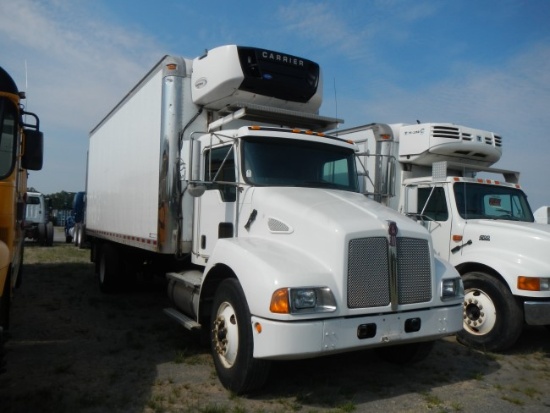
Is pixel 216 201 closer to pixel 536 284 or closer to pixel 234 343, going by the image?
pixel 234 343

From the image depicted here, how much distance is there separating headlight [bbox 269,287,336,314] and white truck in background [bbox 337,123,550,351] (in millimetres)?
2558

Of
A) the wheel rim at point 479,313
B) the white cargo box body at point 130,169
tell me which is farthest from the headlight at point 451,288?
the white cargo box body at point 130,169

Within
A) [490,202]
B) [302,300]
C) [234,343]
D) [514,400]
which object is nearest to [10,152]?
[234,343]

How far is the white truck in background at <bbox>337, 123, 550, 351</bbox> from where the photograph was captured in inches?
230

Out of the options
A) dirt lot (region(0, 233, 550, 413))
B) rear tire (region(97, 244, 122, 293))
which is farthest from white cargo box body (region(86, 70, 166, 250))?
dirt lot (region(0, 233, 550, 413))

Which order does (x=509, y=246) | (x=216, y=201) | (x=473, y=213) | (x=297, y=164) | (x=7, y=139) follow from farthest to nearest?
(x=473, y=213), (x=509, y=246), (x=216, y=201), (x=297, y=164), (x=7, y=139)

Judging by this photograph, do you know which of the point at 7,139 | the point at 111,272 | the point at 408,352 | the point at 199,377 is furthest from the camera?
the point at 111,272

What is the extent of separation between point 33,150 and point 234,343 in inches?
114

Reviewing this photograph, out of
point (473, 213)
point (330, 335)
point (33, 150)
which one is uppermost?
point (33, 150)

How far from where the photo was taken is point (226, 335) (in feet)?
14.7

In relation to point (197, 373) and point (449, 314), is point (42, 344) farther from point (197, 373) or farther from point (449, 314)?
point (449, 314)

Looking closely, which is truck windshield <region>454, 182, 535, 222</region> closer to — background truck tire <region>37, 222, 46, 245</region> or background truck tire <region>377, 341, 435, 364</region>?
background truck tire <region>377, 341, 435, 364</region>

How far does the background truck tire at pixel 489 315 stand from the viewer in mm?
5844

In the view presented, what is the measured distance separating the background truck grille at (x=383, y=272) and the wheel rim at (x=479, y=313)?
2.18 metres
